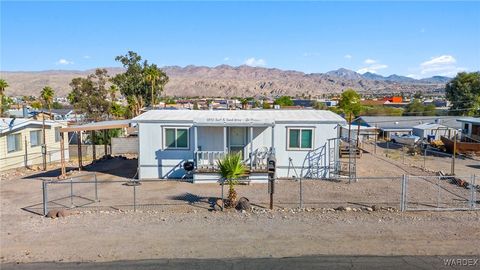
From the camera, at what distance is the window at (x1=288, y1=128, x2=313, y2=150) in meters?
18.9

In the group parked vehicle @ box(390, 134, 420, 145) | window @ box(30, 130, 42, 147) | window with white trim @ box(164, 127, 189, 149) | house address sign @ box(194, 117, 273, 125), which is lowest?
parked vehicle @ box(390, 134, 420, 145)

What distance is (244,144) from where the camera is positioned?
19000 mm

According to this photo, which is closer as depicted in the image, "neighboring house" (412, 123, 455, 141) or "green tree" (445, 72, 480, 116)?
"neighboring house" (412, 123, 455, 141)

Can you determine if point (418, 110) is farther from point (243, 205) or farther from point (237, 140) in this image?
point (243, 205)

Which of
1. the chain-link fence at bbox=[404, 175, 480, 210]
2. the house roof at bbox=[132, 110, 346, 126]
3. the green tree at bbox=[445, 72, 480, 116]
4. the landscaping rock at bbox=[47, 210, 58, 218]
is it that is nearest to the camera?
the landscaping rock at bbox=[47, 210, 58, 218]

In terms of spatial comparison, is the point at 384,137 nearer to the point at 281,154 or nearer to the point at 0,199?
the point at 281,154

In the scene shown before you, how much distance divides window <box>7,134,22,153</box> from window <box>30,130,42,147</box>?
3.61ft

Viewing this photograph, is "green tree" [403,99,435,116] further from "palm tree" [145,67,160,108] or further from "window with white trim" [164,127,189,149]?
"window with white trim" [164,127,189,149]

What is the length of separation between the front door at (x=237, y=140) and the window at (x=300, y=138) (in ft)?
7.51

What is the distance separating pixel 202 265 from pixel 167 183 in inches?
364

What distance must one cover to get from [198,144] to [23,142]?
505 inches

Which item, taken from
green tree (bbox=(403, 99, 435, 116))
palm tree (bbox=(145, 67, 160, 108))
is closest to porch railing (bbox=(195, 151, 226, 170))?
palm tree (bbox=(145, 67, 160, 108))

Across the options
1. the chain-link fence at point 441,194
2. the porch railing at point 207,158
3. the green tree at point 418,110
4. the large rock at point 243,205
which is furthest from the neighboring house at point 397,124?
the large rock at point 243,205

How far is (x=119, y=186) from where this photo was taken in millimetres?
17609
